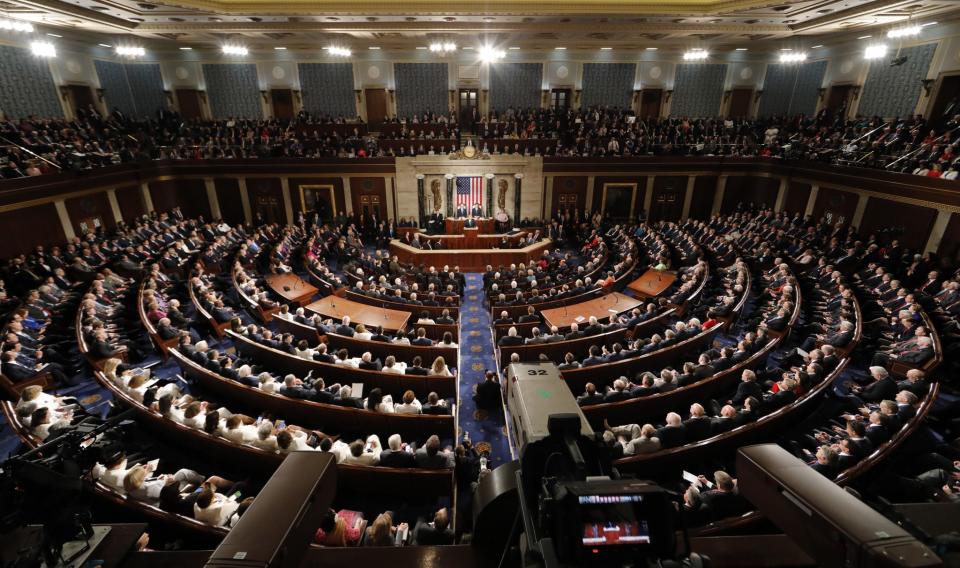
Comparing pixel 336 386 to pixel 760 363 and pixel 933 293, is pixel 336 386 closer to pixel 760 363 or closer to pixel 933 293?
pixel 760 363

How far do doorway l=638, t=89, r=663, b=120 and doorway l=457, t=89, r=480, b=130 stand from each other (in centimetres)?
916

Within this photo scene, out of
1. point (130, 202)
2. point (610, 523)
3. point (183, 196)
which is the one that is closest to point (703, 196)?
point (610, 523)

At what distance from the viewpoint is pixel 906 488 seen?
4840mm

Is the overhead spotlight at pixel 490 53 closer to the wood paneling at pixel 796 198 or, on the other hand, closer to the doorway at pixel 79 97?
the wood paneling at pixel 796 198

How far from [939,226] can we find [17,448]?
22121 millimetres

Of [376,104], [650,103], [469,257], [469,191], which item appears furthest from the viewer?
[650,103]

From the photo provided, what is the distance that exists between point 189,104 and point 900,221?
31688 millimetres

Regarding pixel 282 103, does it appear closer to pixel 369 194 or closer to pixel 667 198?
pixel 369 194

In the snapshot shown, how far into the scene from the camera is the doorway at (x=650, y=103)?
23.3m

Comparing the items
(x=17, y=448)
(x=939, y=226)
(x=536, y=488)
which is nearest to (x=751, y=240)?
(x=939, y=226)

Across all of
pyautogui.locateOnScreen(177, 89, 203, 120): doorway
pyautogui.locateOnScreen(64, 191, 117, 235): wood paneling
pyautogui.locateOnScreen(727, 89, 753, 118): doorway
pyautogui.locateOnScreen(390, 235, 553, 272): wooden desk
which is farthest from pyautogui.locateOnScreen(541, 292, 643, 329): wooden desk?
pyautogui.locateOnScreen(177, 89, 203, 120): doorway

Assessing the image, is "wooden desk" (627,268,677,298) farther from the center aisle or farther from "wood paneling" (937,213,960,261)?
"wood paneling" (937,213,960,261)

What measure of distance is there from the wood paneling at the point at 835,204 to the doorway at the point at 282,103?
1004 inches

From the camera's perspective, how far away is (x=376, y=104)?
23.1m
